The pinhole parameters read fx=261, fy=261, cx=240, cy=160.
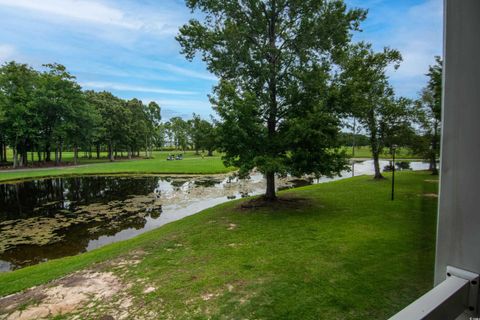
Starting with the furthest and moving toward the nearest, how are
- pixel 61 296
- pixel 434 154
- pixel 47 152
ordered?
pixel 47 152 < pixel 61 296 < pixel 434 154

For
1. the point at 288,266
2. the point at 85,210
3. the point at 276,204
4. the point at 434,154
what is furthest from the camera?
the point at 85,210

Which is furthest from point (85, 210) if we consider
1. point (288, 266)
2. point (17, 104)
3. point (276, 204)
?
point (17, 104)

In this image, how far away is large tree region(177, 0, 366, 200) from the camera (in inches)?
212

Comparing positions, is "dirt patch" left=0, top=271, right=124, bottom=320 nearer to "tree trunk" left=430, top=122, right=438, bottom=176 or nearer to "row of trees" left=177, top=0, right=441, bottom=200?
"tree trunk" left=430, top=122, right=438, bottom=176

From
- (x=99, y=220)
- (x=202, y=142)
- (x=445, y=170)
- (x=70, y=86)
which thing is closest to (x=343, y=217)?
(x=202, y=142)

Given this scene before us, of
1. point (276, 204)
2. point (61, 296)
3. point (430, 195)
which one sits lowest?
point (61, 296)

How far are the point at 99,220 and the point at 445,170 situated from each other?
8.14m

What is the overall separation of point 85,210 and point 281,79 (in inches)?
282

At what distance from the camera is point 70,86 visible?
22859 millimetres

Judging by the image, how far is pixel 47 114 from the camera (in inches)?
870

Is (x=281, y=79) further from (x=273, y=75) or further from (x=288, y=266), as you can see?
(x=288, y=266)

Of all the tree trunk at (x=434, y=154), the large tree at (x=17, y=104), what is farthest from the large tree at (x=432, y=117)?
the large tree at (x=17, y=104)

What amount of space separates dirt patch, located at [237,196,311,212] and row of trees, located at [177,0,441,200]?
110 centimetres

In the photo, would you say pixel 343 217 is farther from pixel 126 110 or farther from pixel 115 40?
pixel 126 110
